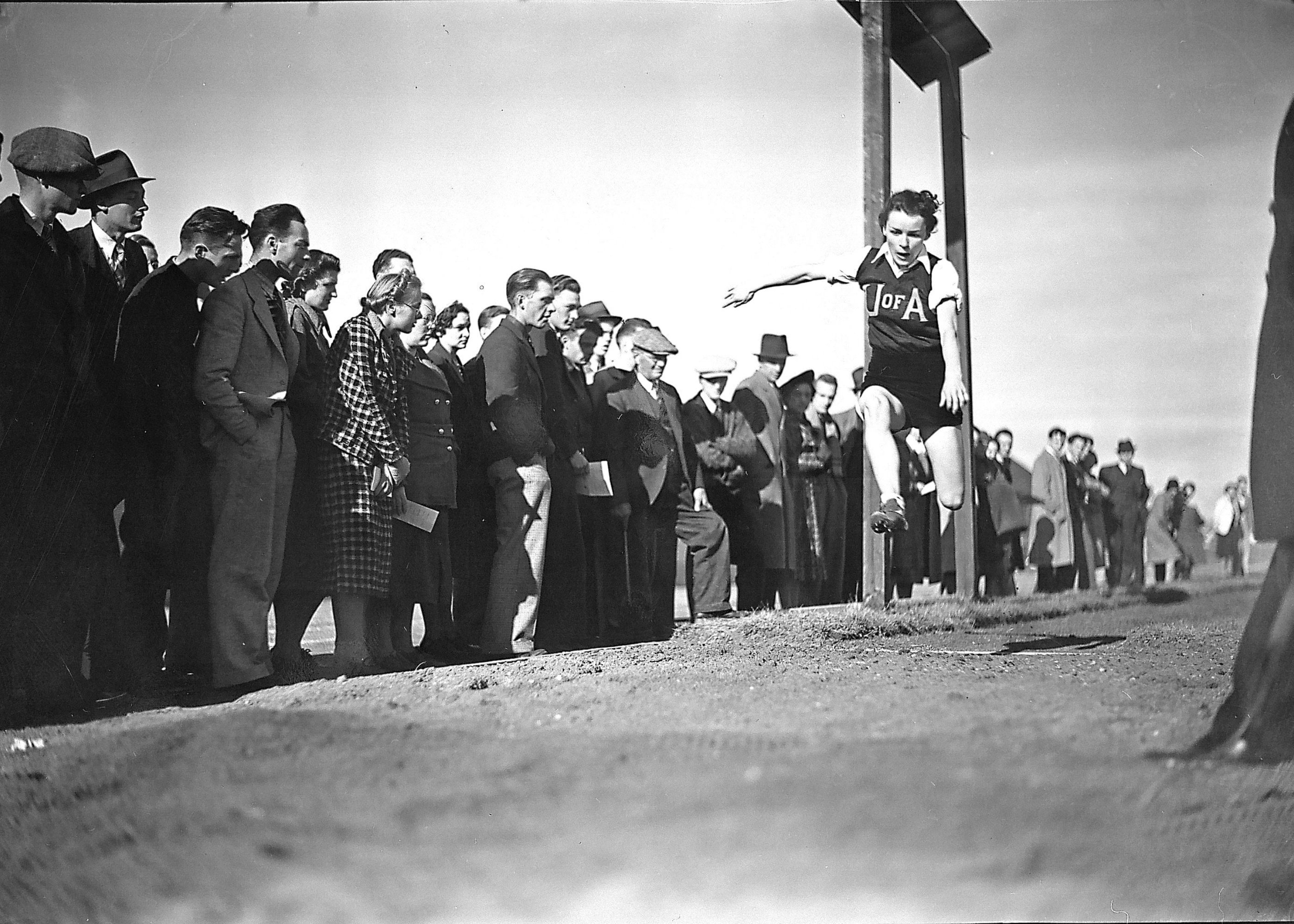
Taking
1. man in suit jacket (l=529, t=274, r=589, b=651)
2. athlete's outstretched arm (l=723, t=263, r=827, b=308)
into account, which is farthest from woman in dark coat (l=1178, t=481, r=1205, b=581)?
man in suit jacket (l=529, t=274, r=589, b=651)

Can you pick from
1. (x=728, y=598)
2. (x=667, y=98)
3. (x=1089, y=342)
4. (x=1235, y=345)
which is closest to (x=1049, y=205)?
(x=1089, y=342)

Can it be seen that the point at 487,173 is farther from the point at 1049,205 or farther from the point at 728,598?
the point at 1049,205

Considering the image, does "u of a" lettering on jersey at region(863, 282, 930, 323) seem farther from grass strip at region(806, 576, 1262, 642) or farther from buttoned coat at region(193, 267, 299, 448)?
buttoned coat at region(193, 267, 299, 448)

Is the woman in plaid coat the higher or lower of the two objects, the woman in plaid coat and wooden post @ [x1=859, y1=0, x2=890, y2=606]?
the lower

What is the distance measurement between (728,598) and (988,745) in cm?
88

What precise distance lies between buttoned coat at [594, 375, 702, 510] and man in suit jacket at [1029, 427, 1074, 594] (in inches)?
45.5

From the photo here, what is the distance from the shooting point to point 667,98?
12.2 feet

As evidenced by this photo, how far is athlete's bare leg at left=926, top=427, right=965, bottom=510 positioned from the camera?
3732 millimetres

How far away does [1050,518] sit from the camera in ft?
12.9

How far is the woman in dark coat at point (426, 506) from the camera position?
3484 millimetres

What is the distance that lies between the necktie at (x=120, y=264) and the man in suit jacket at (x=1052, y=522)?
285cm

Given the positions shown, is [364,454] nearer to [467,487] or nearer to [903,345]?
[467,487]

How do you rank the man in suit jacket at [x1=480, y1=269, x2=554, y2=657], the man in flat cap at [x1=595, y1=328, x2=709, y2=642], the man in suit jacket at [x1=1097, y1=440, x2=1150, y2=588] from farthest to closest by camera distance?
the man in suit jacket at [x1=1097, y1=440, x2=1150, y2=588]
the man in flat cap at [x1=595, y1=328, x2=709, y2=642]
the man in suit jacket at [x1=480, y1=269, x2=554, y2=657]

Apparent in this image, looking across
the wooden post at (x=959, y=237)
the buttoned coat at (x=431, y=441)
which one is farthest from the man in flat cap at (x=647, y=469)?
the wooden post at (x=959, y=237)
